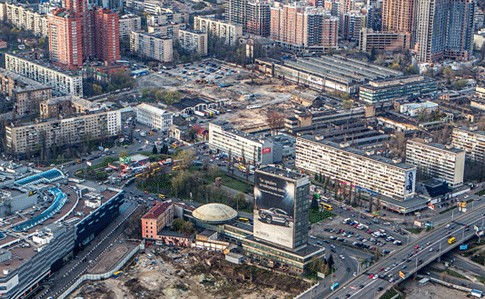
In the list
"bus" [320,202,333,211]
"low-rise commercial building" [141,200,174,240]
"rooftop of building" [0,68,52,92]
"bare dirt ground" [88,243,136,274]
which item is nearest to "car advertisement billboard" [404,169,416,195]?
"bus" [320,202,333,211]

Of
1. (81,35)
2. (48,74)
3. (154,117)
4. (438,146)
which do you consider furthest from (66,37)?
(438,146)

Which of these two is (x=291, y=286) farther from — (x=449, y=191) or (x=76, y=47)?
(x=76, y=47)

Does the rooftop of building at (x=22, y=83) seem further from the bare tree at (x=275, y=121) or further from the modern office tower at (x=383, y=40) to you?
the modern office tower at (x=383, y=40)

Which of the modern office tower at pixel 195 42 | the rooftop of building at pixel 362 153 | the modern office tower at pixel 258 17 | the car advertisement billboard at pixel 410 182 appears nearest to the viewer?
the car advertisement billboard at pixel 410 182

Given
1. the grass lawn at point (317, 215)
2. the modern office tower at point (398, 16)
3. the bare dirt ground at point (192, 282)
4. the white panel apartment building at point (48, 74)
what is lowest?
the bare dirt ground at point (192, 282)

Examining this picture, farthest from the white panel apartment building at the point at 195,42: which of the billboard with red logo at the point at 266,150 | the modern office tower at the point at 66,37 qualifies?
the billboard with red logo at the point at 266,150

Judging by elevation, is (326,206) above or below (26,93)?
below

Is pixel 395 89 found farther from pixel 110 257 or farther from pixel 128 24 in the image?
pixel 110 257

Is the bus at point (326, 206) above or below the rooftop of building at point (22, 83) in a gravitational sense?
below
